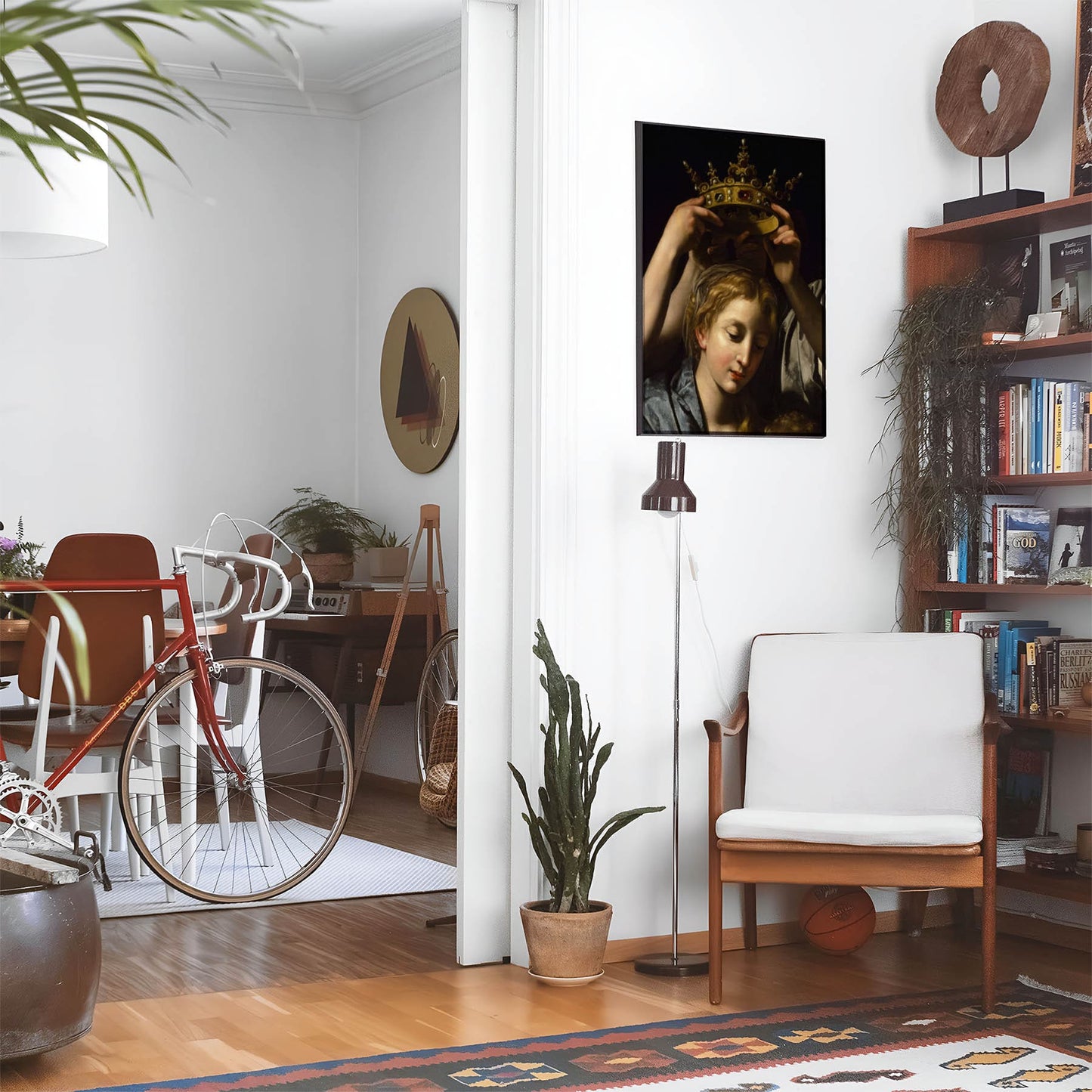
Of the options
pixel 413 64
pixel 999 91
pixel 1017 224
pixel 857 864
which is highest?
pixel 413 64

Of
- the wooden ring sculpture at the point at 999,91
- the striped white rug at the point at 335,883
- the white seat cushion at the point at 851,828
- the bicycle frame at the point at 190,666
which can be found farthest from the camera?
the striped white rug at the point at 335,883

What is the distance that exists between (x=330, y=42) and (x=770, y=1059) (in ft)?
15.7

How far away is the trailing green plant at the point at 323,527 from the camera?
6.71 meters

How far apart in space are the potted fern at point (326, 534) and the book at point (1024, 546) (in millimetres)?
3415

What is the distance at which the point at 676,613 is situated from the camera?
3674 mm

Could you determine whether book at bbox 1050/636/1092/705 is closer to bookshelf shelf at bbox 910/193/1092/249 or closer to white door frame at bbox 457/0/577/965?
bookshelf shelf at bbox 910/193/1092/249

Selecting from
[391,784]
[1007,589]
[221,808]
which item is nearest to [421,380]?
[391,784]

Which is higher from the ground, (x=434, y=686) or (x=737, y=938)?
(x=434, y=686)

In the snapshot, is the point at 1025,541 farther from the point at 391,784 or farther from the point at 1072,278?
the point at 391,784

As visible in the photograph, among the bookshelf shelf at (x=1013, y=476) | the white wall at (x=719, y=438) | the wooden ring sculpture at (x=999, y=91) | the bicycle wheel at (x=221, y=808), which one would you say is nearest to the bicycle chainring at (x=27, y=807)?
the bicycle wheel at (x=221, y=808)

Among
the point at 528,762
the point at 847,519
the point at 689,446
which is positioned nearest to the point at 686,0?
the point at 689,446

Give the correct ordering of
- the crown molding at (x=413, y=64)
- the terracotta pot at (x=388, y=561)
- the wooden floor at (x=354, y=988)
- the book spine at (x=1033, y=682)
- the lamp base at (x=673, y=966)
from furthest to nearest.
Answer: the terracotta pot at (x=388, y=561) < the crown molding at (x=413, y=64) < the book spine at (x=1033, y=682) < the lamp base at (x=673, y=966) < the wooden floor at (x=354, y=988)

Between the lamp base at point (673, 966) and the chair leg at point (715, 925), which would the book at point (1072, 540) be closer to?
the chair leg at point (715, 925)

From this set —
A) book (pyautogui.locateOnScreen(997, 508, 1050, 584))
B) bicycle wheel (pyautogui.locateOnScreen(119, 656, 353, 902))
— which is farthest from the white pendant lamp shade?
book (pyautogui.locateOnScreen(997, 508, 1050, 584))
